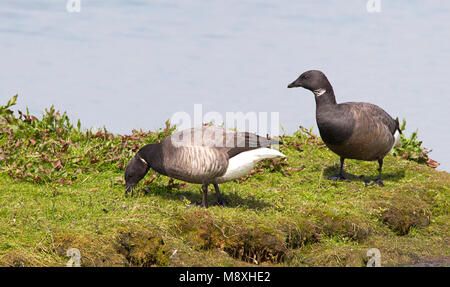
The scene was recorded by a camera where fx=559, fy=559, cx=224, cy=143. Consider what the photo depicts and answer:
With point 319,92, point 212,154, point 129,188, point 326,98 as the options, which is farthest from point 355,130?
point 129,188

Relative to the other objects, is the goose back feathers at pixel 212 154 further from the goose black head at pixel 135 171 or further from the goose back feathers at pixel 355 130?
the goose back feathers at pixel 355 130

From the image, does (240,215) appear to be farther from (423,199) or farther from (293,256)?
(423,199)

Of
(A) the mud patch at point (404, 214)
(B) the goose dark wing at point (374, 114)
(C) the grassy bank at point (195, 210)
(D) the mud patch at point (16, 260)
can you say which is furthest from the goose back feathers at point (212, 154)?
(B) the goose dark wing at point (374, 114)

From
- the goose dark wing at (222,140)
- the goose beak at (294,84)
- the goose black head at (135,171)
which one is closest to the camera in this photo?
the goose dark wing at (222,140)

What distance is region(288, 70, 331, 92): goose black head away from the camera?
12820mm

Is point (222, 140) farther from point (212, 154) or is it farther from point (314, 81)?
point (314, 81)

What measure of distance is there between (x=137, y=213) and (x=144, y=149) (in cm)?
163

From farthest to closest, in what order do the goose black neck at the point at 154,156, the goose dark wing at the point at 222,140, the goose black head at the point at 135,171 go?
the goose black head at the point at 135,171
the goose black neck at the point at 154,156
the goose dark wing at the point at 222,140

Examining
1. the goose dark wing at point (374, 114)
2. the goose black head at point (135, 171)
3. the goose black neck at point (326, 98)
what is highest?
the goose black neck at point (326, 98)

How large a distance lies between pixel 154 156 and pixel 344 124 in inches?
Answer: 184

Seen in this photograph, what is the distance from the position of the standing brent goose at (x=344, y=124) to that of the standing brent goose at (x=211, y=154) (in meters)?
3.23

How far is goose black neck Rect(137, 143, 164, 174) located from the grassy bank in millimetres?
678

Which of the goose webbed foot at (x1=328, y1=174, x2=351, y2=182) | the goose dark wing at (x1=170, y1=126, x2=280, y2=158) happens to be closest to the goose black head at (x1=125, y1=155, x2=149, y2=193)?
the goose dark wing at (x1=170, y1=126, x2=280, y2=158)

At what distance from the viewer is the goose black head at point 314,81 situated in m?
12.8
